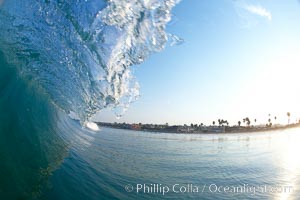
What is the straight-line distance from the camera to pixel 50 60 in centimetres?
898

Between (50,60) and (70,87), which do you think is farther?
(70,87)

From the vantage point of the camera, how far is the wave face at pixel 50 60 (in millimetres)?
6426

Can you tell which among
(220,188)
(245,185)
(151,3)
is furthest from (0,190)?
(245,185)

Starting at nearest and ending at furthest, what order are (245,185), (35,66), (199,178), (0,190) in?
(0,190) → (35,66) → (245,185) → (199,178)

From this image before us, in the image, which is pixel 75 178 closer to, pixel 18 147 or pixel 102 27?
pixel 18 147

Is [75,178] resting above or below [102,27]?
below

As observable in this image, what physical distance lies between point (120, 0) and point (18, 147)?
4.59 meters

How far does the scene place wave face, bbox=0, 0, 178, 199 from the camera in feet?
21.1

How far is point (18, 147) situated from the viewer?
6.84 meters

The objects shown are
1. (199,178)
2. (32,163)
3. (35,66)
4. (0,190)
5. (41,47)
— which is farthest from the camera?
(199,178)

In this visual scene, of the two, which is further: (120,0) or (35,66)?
(35,66)

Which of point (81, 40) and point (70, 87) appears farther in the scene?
point (70, 87)

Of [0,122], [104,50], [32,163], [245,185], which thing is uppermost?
[104,50]

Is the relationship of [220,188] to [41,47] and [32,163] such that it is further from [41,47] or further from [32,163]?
[41,47]
